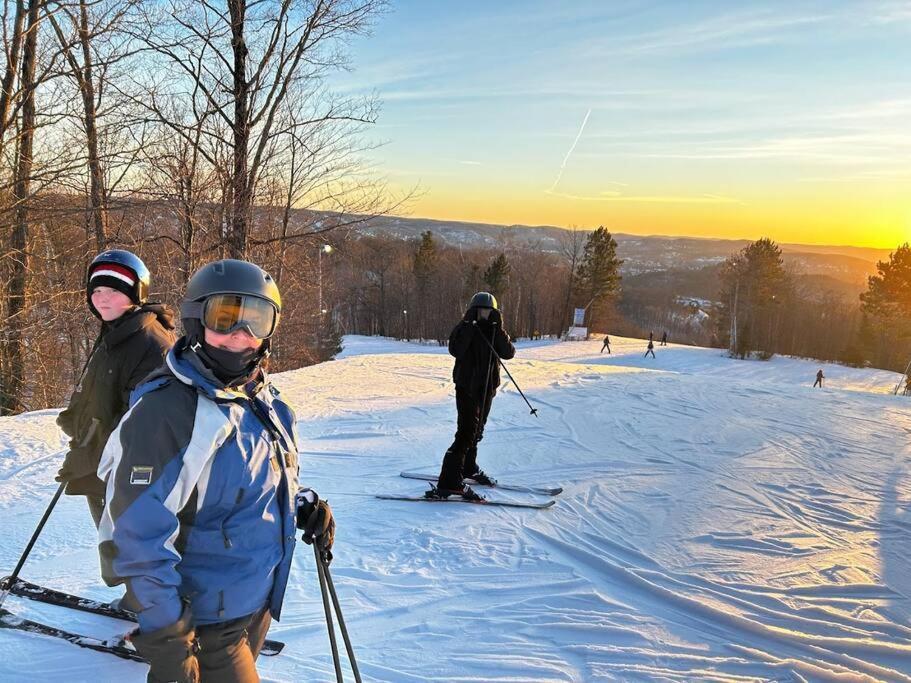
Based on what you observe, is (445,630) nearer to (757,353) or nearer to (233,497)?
(233,497)

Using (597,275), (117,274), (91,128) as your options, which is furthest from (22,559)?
(597,275)

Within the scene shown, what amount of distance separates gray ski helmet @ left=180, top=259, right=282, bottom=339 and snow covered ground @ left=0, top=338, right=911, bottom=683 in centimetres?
213

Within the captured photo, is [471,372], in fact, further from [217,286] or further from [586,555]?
[217,286]

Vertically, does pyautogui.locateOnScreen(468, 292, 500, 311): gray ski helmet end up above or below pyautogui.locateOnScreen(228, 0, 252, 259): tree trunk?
below

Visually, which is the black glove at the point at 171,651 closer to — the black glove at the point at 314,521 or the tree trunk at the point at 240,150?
the black glove at the point at 314,521

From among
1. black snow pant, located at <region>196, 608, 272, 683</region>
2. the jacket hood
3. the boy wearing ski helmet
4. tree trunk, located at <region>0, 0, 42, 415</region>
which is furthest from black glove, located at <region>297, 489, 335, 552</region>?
tree trunk, located at <region>0, 0, 42, 415</region>

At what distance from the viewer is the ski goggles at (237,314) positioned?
1.79m

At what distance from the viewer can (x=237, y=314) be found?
1.83 meters

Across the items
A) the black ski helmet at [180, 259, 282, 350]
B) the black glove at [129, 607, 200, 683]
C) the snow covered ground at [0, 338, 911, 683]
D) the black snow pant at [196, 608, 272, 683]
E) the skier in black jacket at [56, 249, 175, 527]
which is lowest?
the snow covered ground at [0, 338, 911, 683]

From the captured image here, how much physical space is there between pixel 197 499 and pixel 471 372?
3.84m

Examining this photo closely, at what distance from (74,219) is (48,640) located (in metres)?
13.0

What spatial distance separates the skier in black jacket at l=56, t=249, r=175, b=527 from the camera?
2.84 meters

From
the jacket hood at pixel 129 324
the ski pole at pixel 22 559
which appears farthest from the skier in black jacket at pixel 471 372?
the ski pole at pixel 22 559

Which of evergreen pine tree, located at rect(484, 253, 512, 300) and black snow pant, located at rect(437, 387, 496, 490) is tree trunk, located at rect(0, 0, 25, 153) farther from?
evergreen pine tree, located at rect(484, 253, 512, 300)
